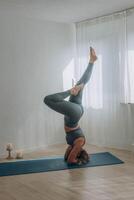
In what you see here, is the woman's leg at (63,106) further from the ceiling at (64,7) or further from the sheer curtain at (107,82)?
the ceiling at (64,7)

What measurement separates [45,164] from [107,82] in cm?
210

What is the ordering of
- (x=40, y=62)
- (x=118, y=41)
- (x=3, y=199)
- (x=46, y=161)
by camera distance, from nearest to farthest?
(x=3, y=199) < (x=46, y=161) < (x=118, y=41) < (x=40, y=62)

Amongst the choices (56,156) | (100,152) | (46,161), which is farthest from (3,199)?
(100,152)

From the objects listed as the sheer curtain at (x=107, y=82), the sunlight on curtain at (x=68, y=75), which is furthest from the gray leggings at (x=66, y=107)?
the sunlight on curtain at (x=68, y=75)

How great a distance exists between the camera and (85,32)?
7.15m

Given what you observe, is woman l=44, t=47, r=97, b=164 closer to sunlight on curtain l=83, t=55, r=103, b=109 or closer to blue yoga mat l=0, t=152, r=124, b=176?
blue yoga mat l=0, t=152, r=124, b=176

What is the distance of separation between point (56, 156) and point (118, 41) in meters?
2.27

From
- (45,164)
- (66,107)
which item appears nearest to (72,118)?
(66,107)

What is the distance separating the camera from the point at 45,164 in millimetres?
5398

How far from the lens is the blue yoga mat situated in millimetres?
5043

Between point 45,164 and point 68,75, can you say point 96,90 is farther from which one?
point 45,164

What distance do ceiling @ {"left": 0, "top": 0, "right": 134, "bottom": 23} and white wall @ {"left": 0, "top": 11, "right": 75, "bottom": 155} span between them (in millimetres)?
356

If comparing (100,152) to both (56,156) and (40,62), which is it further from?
(40,62)

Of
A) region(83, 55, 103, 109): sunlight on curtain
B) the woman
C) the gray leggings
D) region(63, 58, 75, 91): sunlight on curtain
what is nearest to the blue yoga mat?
the woman
